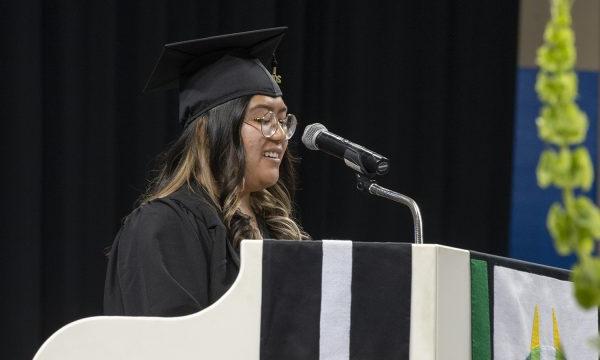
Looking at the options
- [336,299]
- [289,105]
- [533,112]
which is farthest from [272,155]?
[533,112]

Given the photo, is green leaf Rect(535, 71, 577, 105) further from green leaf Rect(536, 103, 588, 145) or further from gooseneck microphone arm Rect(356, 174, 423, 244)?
gooseneck microphone arm Rect(356, 174, 423, 244)

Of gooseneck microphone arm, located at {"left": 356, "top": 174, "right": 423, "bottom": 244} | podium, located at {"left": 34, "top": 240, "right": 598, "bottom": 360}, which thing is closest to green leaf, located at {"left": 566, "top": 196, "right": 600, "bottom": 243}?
podium, located at {"left": 34, "top": 240, "right": 598, "bottom": 360}

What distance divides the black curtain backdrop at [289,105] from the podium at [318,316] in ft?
6.98

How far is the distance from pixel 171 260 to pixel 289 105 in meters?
2.00

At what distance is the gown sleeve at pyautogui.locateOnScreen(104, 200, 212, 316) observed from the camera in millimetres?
1890

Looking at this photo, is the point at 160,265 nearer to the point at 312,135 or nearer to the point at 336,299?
the point at 312,135

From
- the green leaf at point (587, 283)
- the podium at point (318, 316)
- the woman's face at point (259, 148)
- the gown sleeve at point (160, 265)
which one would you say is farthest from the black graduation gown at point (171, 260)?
the green leaf at point (587, 283)

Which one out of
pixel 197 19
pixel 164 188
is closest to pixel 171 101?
pixel 197 19

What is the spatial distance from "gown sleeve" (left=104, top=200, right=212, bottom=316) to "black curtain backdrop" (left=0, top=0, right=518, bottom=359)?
137 cm

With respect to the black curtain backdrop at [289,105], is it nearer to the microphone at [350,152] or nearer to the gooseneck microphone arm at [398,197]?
the microphone at [350,152]

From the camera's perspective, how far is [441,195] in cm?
426

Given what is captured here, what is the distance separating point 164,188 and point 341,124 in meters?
1.84

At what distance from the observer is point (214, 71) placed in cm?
244

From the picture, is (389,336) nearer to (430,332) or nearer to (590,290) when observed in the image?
(430,332)
